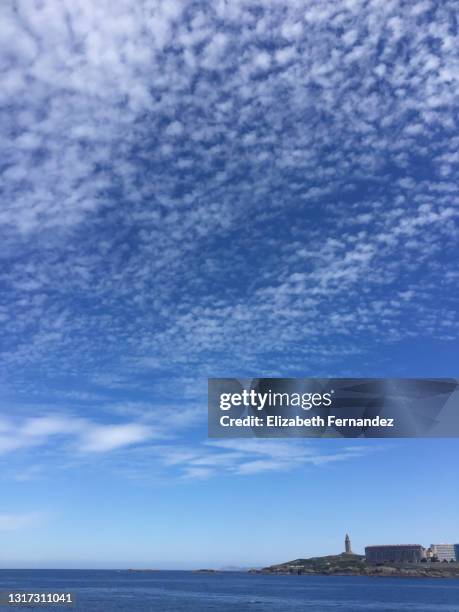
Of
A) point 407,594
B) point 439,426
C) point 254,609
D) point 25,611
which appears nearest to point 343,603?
point 254,609

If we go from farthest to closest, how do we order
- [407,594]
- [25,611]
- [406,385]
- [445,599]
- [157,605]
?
Result: [407,594], [445,599], [157,605], [25,611], [406,385]

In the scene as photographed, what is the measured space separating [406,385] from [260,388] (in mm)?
10821

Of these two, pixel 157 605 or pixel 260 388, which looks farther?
pixel 157 605

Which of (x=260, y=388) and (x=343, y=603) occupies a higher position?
(x=260, y=388)

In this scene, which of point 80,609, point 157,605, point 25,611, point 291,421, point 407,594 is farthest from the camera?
point 407,594

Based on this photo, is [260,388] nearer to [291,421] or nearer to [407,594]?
[291,421]

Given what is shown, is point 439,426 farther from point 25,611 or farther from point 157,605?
point 157,605

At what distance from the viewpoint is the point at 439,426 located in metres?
37.6

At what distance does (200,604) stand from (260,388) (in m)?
123

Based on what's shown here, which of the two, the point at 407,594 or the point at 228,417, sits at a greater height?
the point at 228,417

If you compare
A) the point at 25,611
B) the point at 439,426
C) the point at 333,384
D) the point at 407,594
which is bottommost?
the point at 407,594

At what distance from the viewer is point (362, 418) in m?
35.0

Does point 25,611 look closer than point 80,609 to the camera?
Yes

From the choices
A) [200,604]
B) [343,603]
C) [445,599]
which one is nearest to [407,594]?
[445,599]
